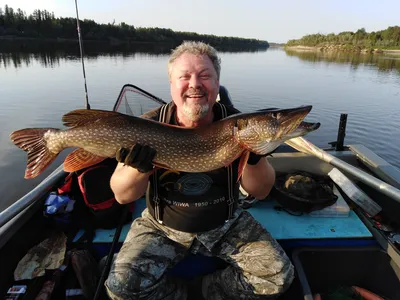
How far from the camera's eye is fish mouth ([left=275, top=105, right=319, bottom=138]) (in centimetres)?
201

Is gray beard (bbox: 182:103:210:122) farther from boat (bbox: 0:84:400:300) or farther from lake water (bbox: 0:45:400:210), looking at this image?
lake water (bbox: 0:45:400:210)

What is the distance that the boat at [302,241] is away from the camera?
2.39 m

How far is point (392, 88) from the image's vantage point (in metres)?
16.9

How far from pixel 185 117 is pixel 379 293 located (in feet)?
7.26

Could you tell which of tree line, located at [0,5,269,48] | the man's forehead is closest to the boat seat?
the man's forehead

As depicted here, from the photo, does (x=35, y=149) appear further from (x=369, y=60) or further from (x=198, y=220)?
(x=369, y=60)

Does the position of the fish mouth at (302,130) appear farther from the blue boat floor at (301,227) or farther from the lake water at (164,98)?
the lake water at (164,98)

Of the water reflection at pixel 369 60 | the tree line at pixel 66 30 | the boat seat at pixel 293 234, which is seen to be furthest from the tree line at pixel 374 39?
the boat seat at pixel 293 234

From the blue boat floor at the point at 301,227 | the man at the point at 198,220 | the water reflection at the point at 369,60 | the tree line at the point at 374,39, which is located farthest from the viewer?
the tree line at the point at 374,39

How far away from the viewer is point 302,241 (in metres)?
2.76

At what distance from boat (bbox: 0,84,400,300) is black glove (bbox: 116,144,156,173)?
2.79ft

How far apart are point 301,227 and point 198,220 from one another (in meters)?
1.18

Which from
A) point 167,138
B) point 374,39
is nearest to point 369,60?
point 374,39

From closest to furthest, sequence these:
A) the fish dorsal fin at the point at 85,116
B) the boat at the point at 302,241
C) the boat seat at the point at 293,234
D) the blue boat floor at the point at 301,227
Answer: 1. the fish dorsal fin at the point at 85,116
2. the boat at the point at 302,241
3. the boat seat at the point at 293,234
4. the blue boat floor at the point at 301,227
